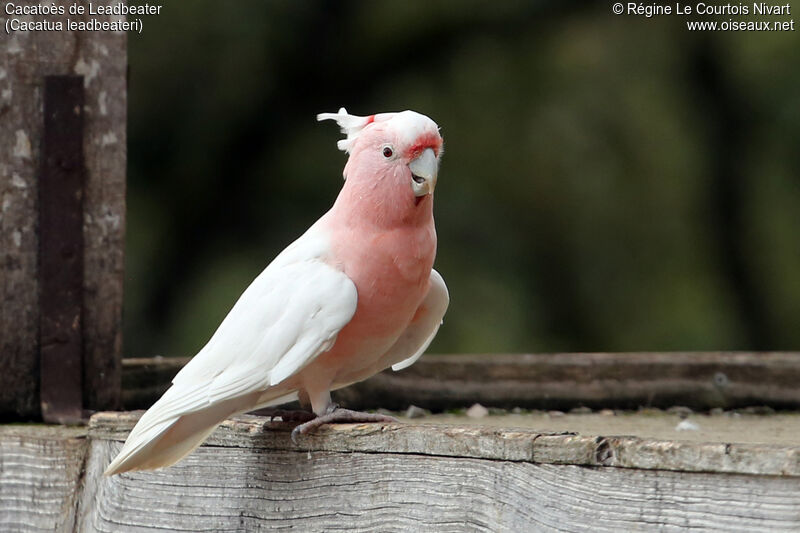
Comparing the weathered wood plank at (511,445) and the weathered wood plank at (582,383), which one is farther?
the weathered wood plank at (582,383)

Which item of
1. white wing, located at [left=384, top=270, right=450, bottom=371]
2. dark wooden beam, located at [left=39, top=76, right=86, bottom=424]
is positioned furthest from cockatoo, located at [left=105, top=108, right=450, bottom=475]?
dark wooden beam, located at [left=39, top=76, right=86, bottom=424]

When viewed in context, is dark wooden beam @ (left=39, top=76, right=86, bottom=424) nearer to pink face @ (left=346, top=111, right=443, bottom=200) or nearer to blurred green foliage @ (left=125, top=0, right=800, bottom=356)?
pink face @ (left=346, top=111, right=443, bottom=200)

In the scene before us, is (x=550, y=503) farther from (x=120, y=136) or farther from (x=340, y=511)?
(x=120, y=136)

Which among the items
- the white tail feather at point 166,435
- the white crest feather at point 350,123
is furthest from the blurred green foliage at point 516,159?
the white tail feather at point 166,435

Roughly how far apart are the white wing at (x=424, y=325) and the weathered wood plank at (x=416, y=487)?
13.5 inches

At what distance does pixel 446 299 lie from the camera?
2037 millimetres

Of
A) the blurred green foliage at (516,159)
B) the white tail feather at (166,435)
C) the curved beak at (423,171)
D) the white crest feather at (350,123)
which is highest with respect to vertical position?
the blurred green foliage at (516,159)

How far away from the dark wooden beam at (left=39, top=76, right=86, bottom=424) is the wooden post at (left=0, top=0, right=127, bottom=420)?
0.05ft

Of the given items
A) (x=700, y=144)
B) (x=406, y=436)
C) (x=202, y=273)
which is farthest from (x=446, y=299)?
(x=700, y=144)

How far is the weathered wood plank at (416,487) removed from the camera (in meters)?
1.23

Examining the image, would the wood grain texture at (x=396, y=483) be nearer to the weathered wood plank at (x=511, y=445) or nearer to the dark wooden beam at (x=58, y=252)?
the weathered wood plank at (x=511, y=445)

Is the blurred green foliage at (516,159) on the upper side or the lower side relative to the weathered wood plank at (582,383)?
upper

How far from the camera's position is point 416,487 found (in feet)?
5.05

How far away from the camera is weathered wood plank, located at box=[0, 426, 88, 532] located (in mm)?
2033
